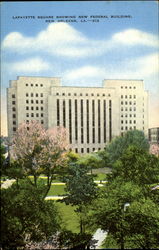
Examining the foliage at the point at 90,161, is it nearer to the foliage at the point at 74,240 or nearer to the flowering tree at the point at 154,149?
the foliage at the point at 74,240

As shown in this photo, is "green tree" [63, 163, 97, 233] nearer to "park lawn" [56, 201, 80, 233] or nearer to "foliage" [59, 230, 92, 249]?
"park lawn" [56, 201, 80, 233]

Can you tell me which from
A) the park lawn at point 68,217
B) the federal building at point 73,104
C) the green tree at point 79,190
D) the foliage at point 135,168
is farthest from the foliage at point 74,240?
the federal building at point 73,104

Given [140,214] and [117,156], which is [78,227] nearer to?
[140,214]

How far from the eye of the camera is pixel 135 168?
3816mm

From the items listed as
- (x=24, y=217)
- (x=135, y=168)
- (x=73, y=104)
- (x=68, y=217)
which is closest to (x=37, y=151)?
(x=24, y=217)

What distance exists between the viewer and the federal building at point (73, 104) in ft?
10.5

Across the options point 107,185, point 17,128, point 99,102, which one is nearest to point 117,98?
point 99,102

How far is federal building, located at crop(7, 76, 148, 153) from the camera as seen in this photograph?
3.20 metres

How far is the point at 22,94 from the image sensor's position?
10.8ft

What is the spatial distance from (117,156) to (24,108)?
82.2 inches

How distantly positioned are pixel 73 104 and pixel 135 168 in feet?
5.57

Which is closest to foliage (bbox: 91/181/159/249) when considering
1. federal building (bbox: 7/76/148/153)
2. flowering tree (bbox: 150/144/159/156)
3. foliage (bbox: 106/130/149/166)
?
foliage (bbox: 106/130/149/166)

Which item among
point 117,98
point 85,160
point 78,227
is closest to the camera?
point 78,227

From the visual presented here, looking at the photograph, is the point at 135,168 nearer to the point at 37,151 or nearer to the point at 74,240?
the point at 74,240
